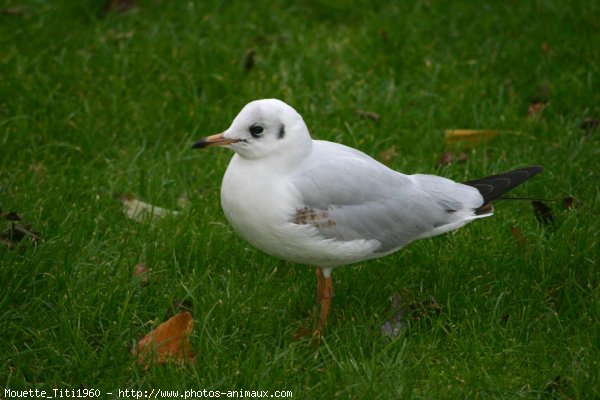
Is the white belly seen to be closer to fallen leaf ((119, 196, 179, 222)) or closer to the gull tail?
the gull tail

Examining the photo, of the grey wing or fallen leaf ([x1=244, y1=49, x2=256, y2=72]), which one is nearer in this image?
the grey wing

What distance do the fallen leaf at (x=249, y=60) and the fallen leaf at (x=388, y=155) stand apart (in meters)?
1.43

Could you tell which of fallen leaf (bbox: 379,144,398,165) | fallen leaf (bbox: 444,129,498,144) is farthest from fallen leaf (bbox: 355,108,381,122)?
fallen leaf (bbox: 444,129,498,144)

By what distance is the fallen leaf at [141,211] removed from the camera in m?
4.84

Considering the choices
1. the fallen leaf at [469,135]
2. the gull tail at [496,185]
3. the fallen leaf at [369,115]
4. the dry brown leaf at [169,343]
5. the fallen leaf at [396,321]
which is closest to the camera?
the dry brown leaf at [169,343]

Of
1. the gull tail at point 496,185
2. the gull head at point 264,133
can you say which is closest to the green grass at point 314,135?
the gull tail at point 496,185

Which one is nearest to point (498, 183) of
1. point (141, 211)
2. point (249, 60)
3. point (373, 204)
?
point (373, 204)

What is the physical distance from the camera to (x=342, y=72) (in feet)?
21.1

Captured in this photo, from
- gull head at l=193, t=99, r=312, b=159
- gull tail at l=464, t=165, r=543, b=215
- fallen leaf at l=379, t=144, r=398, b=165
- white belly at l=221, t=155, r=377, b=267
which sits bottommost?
fallen leaf at l=379, t=144, r=398, b=165

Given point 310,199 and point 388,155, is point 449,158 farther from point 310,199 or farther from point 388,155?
point 310,199

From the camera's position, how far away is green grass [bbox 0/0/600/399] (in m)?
3.75

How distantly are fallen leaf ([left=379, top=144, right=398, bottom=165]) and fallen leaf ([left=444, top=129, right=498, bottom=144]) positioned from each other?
42cm

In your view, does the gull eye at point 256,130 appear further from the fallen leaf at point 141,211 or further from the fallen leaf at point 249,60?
the fallen leaf at point 249,60

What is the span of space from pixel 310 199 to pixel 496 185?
1.13m
